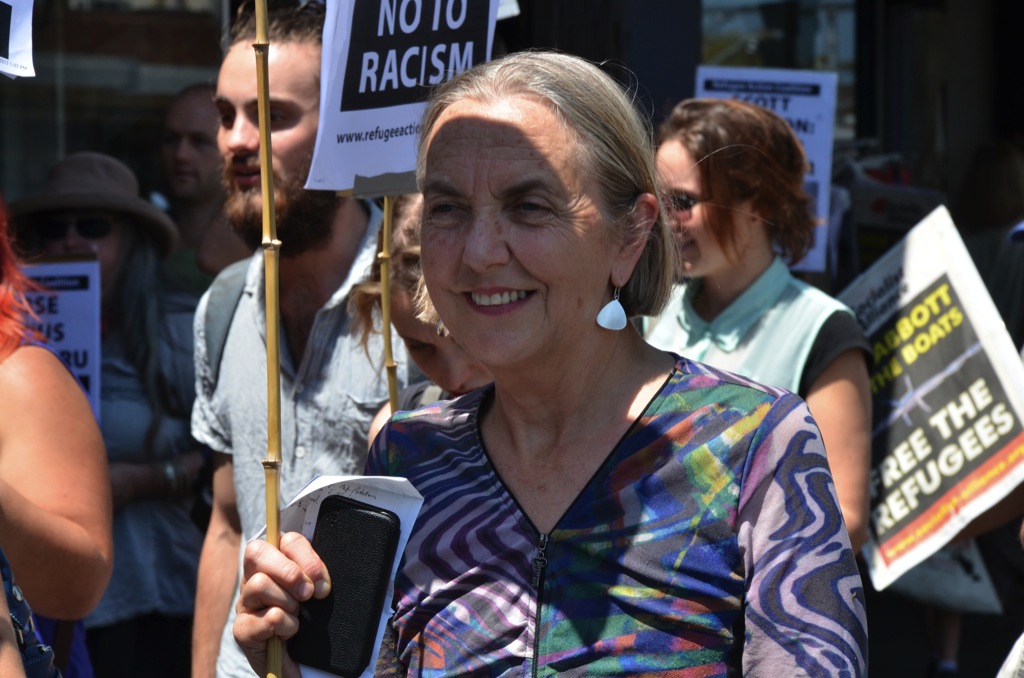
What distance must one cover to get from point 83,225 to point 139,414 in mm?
766


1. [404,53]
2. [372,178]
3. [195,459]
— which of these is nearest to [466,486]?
[372,178]

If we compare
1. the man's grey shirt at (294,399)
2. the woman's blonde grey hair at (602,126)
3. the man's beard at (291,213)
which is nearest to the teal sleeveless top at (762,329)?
the man's grey shirt at (294,399)

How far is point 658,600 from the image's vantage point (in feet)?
5.64

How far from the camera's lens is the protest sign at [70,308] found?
346 cm

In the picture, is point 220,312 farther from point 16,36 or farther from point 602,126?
point 602,126

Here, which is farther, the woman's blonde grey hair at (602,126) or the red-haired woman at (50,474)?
the red-haired woman at (50,474)

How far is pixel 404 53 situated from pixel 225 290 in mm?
1070

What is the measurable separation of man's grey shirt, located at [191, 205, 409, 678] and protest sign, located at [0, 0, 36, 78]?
114 centimetres

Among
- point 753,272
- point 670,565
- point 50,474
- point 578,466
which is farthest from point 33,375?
point 753,272

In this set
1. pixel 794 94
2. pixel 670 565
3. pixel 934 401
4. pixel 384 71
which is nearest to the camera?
pixel 670 565

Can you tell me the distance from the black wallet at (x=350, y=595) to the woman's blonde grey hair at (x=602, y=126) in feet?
1.65

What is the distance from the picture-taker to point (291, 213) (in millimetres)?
2984

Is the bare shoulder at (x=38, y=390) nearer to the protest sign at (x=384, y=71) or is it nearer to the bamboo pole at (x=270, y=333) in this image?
the protest sign at (x=384, y=71)

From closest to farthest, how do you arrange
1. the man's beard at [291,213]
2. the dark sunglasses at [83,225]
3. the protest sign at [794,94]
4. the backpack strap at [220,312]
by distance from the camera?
the man's beard at [291,213], the backpack strap at [220,312], the protest sign at [794,94], the dark sunglasses at [83,225]
